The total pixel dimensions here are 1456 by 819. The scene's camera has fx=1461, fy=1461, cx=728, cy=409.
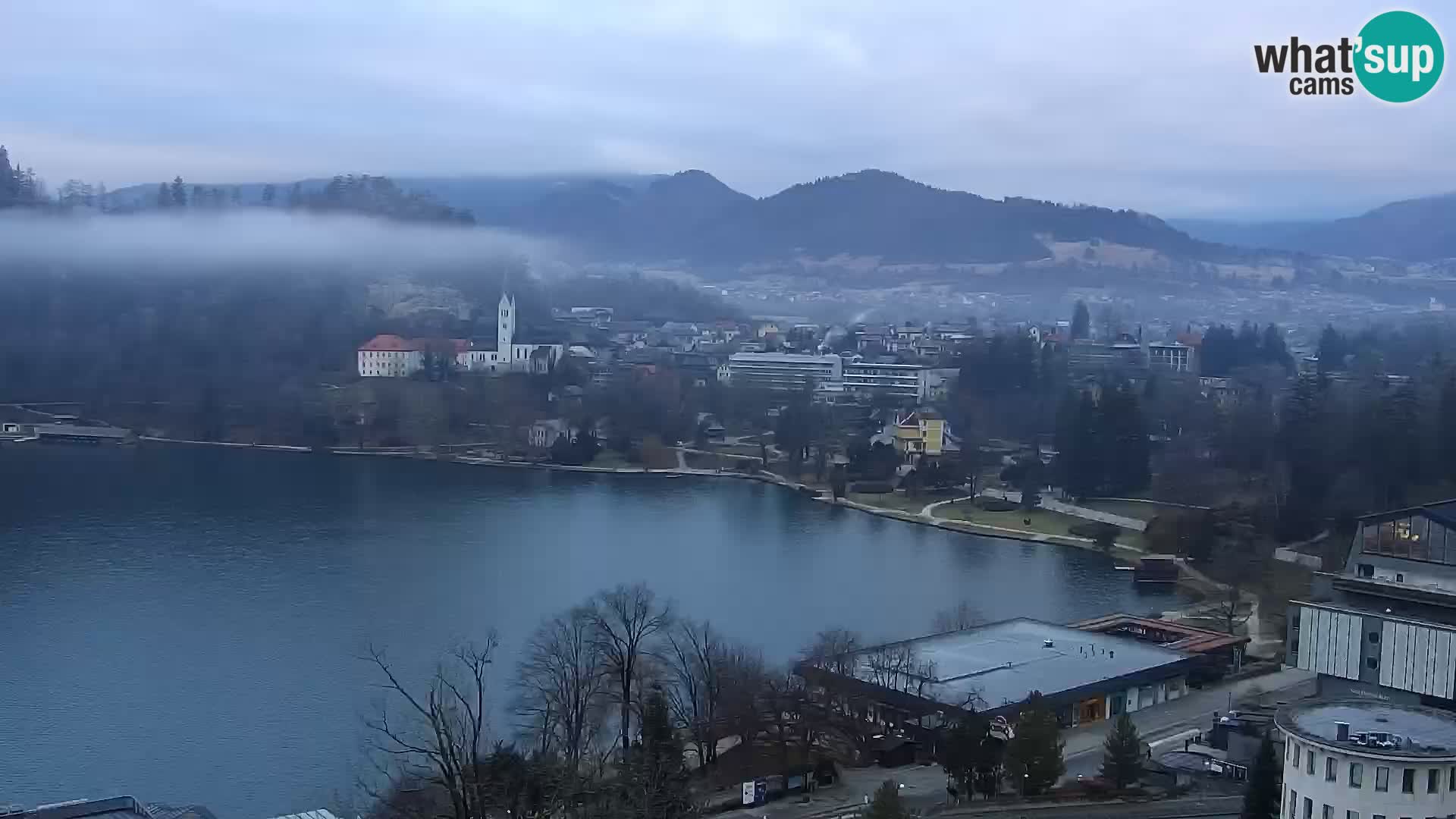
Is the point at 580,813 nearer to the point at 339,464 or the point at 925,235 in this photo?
the point at 339,464

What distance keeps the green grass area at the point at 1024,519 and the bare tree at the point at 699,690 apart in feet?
15.2

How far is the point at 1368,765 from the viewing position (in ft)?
9.50

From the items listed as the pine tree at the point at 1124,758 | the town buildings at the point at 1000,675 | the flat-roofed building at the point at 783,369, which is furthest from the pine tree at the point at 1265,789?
the flat-roofed building at the point at 783,369

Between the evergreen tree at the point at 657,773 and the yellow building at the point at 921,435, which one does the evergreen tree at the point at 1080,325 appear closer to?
the yellow building at the point at 921,435

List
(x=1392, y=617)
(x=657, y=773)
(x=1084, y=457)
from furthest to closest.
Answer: (x=1084, y=457), (x=1392, y=617), (x=657, y=773)

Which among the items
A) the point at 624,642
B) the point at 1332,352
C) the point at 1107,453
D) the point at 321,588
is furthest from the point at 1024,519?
the point at 1332,352

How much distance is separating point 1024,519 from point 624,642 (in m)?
5.73

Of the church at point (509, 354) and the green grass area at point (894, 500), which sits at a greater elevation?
the church at point (509, 354)

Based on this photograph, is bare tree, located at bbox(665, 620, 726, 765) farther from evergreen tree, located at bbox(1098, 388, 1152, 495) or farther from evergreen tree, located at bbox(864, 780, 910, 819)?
evergreen tree, located at bbox(1098, 388, 1152, 495)

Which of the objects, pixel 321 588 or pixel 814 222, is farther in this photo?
pixel 814 222

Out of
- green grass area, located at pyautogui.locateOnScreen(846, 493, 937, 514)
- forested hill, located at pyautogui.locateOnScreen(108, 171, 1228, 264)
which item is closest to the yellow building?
green grass area, located at pyautogui.locateOnScreen(846, 493, 937, 514)

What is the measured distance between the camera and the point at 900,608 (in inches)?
287

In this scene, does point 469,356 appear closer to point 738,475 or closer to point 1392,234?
point 738,475

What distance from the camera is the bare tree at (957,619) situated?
659cm
